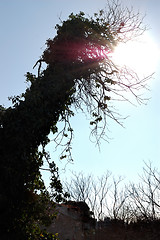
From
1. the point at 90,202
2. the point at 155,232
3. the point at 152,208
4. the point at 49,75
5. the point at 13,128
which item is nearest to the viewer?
the point at 13,128

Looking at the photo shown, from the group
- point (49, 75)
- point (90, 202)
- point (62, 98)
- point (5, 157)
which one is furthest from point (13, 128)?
point (90, 202)

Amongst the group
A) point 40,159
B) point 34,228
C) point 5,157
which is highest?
point 40,159

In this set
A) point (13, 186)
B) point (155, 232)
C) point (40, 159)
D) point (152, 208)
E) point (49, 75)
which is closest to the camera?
point (13, 186)

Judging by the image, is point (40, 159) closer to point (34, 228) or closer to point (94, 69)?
point (34, 228)

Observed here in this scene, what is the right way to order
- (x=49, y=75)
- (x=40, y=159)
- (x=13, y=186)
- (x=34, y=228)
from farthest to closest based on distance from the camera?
(x=49, y=75), (x=40, y=159), (x=34, y=228), (x=13, y=186)

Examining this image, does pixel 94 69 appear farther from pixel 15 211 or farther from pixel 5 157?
pixel 15 211

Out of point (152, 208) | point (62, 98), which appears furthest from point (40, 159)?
point (152, 208)

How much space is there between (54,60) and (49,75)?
0.96m

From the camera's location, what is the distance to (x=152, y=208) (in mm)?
22297

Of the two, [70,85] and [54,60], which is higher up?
[54,60]

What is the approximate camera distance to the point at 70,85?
6.10m

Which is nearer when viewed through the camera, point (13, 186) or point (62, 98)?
point (13, 186)

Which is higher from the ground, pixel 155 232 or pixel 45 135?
pixel 45 135

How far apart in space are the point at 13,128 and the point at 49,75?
2.12 meters
